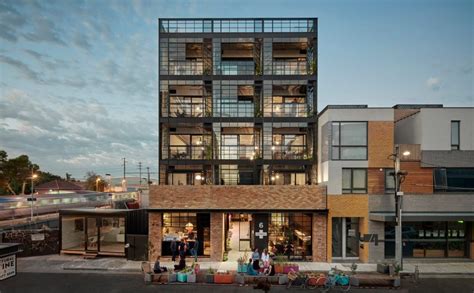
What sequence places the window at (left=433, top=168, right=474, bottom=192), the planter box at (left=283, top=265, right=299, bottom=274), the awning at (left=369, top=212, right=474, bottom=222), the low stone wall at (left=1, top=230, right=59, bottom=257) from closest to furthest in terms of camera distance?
the planter box at (left=283, top=265, right=299, bottom=274), the awning at (left=369, top=212, right=474, bottom=222), the window at (left=433, top=168, right=474, bottom=192), the low stone wall at (left=1, top=230, right=59, bottom=257)

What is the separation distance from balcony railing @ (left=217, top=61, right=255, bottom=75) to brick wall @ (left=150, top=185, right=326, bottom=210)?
30.4 feet

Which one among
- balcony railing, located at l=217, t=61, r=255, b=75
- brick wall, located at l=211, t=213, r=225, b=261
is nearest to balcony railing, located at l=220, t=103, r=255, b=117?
balcony railing, located at l=217, t=61, r=255, b=75

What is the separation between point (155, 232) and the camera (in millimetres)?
20500

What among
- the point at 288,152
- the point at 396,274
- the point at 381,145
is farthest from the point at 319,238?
the point at 381,145

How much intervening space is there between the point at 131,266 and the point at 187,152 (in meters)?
9.32

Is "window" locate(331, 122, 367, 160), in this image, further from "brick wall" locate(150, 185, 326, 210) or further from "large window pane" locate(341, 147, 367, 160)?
"brick wall" locate(150, 185, 326, 210)

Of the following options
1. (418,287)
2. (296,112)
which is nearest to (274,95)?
(296,112)

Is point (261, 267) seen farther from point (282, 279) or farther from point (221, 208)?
point (221, 208)

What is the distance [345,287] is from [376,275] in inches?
124

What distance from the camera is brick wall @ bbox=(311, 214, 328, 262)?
66.7ft

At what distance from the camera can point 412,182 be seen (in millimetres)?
20562

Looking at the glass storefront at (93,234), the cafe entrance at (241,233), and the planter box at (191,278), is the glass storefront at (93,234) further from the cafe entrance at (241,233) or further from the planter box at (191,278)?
the cafe entrance at (241,233)

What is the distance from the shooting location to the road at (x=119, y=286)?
1496cm

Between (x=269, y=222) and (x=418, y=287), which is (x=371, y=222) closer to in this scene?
(x=418, y=287)
